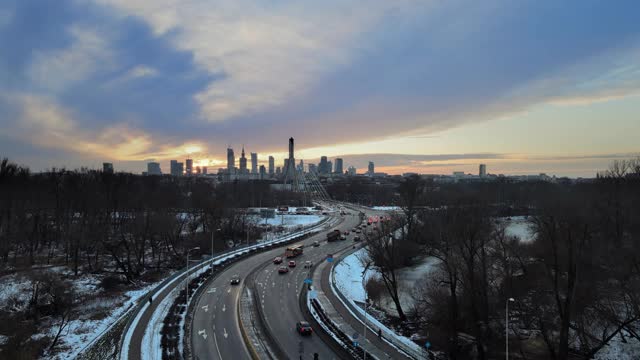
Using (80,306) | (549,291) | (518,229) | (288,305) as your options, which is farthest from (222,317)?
(518,229)

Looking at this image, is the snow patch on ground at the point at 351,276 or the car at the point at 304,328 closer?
the car at the point at 304,328

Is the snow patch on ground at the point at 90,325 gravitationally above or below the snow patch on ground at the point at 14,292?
below

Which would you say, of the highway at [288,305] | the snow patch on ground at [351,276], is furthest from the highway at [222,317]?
the snow patch on ground at [351,276]

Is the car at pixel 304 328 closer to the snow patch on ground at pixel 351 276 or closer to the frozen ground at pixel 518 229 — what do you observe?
the snow patch on ground at pixel 351 276

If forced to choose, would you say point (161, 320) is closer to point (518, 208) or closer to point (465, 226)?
point (465, 226)

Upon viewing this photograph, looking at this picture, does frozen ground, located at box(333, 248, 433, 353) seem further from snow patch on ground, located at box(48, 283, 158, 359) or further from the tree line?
snow patch on ground, located at box(48, 283, 158, 359)

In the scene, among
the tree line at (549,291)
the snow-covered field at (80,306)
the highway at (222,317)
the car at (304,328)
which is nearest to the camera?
the highway at (222,317)

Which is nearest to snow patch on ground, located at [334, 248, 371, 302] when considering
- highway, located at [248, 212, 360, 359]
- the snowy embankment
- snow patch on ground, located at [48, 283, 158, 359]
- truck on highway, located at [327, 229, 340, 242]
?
the snowy embankment
